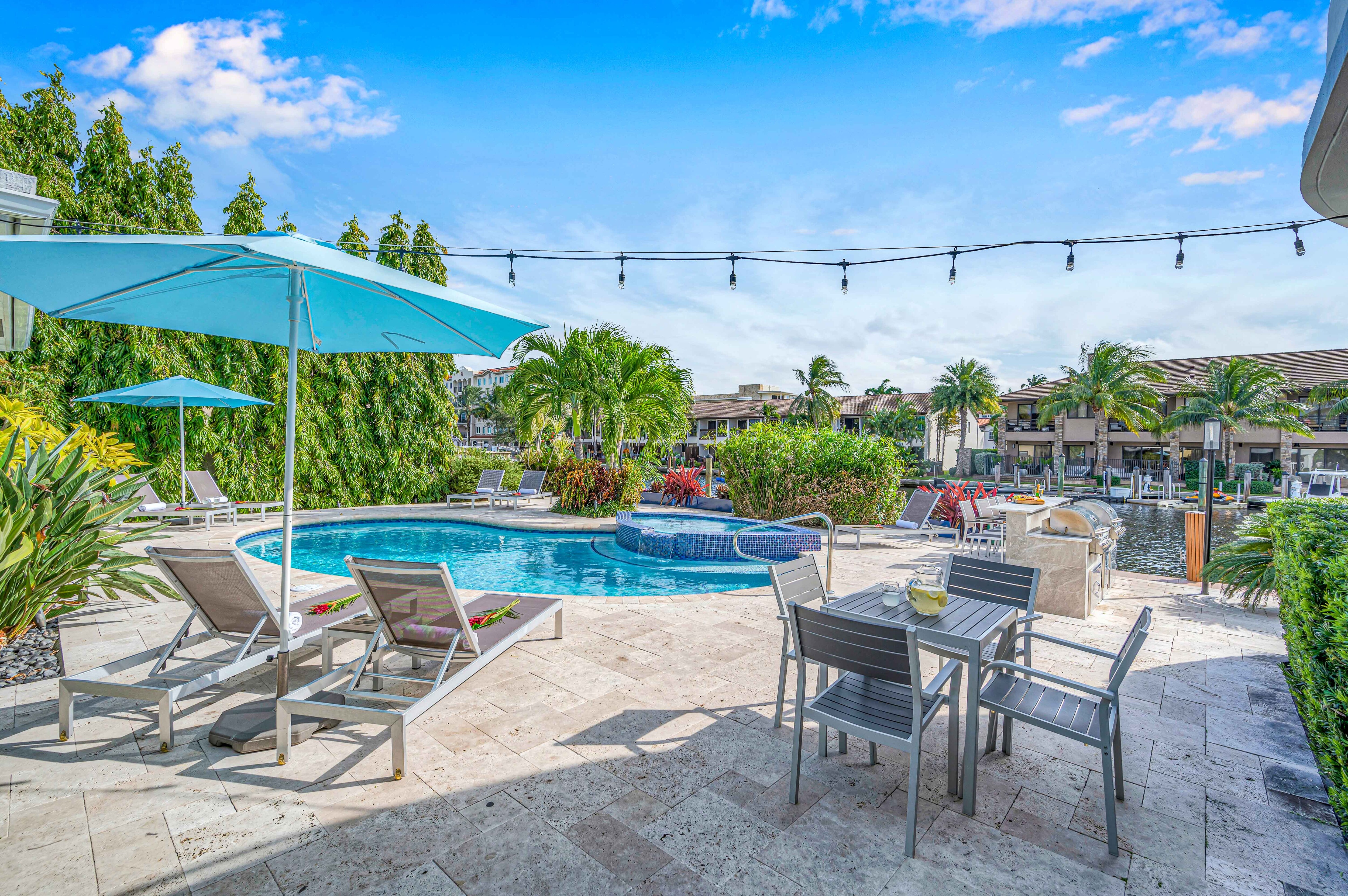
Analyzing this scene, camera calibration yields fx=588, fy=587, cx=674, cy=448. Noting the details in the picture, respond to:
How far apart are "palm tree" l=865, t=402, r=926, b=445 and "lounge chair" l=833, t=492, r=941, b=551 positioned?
33.8 meters

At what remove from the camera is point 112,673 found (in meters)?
3.26

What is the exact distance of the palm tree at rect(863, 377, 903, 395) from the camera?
5700 cm

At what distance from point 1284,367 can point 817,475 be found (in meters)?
43.0

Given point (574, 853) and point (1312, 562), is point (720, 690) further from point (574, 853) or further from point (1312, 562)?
point (1312, 562)

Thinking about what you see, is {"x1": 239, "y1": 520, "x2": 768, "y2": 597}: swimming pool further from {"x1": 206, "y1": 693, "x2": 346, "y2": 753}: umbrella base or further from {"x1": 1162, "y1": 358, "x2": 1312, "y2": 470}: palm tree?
{"x1": 1162, "y1": 358, "x2": 1312, "y2": 470}: palm tree

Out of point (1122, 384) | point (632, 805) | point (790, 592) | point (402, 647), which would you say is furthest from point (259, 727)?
point (1122, 384)

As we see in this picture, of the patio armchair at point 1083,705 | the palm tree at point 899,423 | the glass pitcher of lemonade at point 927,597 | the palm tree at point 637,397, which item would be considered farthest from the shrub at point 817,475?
the palm tree at point 899,423

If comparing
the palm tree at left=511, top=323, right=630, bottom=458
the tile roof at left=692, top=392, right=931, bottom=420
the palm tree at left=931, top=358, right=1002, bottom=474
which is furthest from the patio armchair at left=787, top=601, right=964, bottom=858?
the tile roof at left=692, top=392, right=931, bottom=420

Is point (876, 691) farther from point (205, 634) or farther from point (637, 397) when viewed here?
point (637, 397)

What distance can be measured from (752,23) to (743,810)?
9.83m

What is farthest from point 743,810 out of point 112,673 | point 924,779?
point 112,673

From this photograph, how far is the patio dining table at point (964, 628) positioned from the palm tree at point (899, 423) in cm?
4159

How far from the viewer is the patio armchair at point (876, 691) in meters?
2.30

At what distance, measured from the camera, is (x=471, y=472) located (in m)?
16.2
